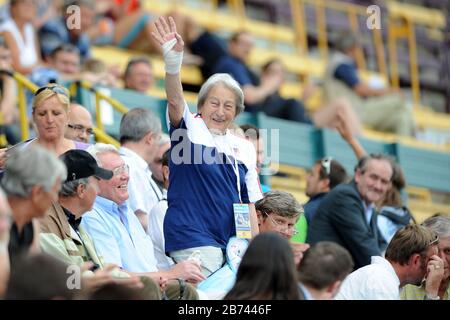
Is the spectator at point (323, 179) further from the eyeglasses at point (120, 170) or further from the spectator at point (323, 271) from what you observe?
the spectator at point (323, 271)

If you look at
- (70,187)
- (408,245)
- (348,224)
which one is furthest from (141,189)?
(408,245)

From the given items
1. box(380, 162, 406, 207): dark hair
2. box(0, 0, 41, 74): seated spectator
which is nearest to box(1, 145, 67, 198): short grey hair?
box(380, 162, 406, 207): dark hair

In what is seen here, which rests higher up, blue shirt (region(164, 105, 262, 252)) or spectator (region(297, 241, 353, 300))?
blue shirt (region(164, 105, 262, 252))

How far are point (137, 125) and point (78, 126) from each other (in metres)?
0.38

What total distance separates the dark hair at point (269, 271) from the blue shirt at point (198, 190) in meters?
1.46

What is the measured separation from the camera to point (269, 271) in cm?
550

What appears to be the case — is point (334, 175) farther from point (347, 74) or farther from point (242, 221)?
point (347, 74)

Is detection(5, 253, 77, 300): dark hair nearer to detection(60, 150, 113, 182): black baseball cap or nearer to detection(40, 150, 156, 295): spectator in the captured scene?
detection(40, 150, 156, 295): spectator

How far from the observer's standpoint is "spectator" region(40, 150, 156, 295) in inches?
253

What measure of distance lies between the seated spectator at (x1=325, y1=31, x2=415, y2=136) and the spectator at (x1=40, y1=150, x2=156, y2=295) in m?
6.46

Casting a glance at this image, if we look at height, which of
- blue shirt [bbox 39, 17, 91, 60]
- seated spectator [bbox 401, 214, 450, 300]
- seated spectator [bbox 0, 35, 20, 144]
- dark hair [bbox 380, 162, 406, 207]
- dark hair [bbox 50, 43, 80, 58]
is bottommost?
seated spectator [bbox 401, 214, 450, 300]

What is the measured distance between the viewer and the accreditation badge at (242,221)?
275 inches

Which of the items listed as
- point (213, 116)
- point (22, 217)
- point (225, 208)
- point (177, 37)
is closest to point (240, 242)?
point (225, 208)
